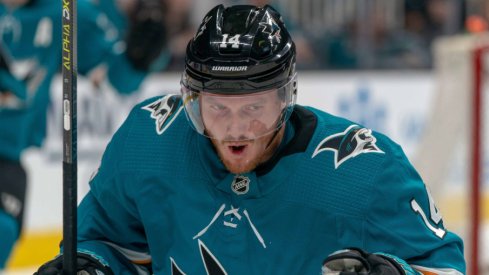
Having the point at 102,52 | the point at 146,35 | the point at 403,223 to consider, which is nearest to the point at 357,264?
the point at 403,223

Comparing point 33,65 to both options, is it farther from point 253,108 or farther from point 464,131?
point 253,108

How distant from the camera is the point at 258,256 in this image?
1.85 m

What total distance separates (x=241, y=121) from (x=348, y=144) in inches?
8.2

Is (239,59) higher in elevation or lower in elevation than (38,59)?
higher

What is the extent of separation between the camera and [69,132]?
184 centimetres

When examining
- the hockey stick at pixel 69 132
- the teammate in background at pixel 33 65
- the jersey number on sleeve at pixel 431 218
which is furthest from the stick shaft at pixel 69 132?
the teammate in background at pixel 33 65

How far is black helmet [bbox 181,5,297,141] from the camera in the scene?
69.1 inches

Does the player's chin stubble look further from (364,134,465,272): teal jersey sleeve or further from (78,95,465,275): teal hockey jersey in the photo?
(364,134,465,272): teal jersey sleeve

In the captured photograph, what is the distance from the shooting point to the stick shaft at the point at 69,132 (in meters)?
1.80

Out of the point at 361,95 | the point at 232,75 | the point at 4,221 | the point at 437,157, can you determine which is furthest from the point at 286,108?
the point at 361,95

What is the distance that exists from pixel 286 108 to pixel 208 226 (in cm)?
25

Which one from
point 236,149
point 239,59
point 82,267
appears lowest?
point 82,267

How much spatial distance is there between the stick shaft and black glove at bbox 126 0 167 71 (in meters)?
1.78

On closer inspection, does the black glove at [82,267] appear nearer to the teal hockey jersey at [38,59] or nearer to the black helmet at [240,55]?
the black helmet at [240,55]
